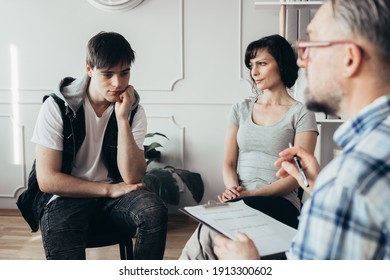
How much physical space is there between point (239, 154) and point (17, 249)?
1061 millimetres

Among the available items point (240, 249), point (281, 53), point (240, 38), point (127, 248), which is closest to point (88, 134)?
point (127, 248)

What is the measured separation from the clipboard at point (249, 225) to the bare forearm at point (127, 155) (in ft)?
1.36

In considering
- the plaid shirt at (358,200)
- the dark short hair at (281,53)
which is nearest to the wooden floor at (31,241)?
the dark short hair at (281,53)

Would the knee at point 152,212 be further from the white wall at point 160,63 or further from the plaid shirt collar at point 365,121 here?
the white wall at point 160,63

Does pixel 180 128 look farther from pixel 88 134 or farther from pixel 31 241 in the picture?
pixel 88 134

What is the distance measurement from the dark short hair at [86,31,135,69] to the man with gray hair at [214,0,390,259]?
0.68 m

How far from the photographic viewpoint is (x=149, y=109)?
2383 millimetres

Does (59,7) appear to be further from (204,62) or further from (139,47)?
(204,62)

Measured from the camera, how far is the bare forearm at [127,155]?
4.43 ft

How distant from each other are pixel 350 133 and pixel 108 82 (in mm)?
885

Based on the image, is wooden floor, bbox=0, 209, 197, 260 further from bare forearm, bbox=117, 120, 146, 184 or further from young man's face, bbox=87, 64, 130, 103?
young man's face, bbox=87, 64, 130, 103

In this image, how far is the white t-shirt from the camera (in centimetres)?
128

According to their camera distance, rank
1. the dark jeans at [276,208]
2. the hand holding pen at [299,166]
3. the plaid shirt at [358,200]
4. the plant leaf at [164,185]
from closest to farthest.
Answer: the plaid shirt at [358,200] → the hand holding pen at [299,166] → the dark jeans at [276,208] → the plant leaf at [164,185]

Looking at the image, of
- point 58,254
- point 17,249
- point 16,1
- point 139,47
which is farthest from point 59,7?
point 58,254
